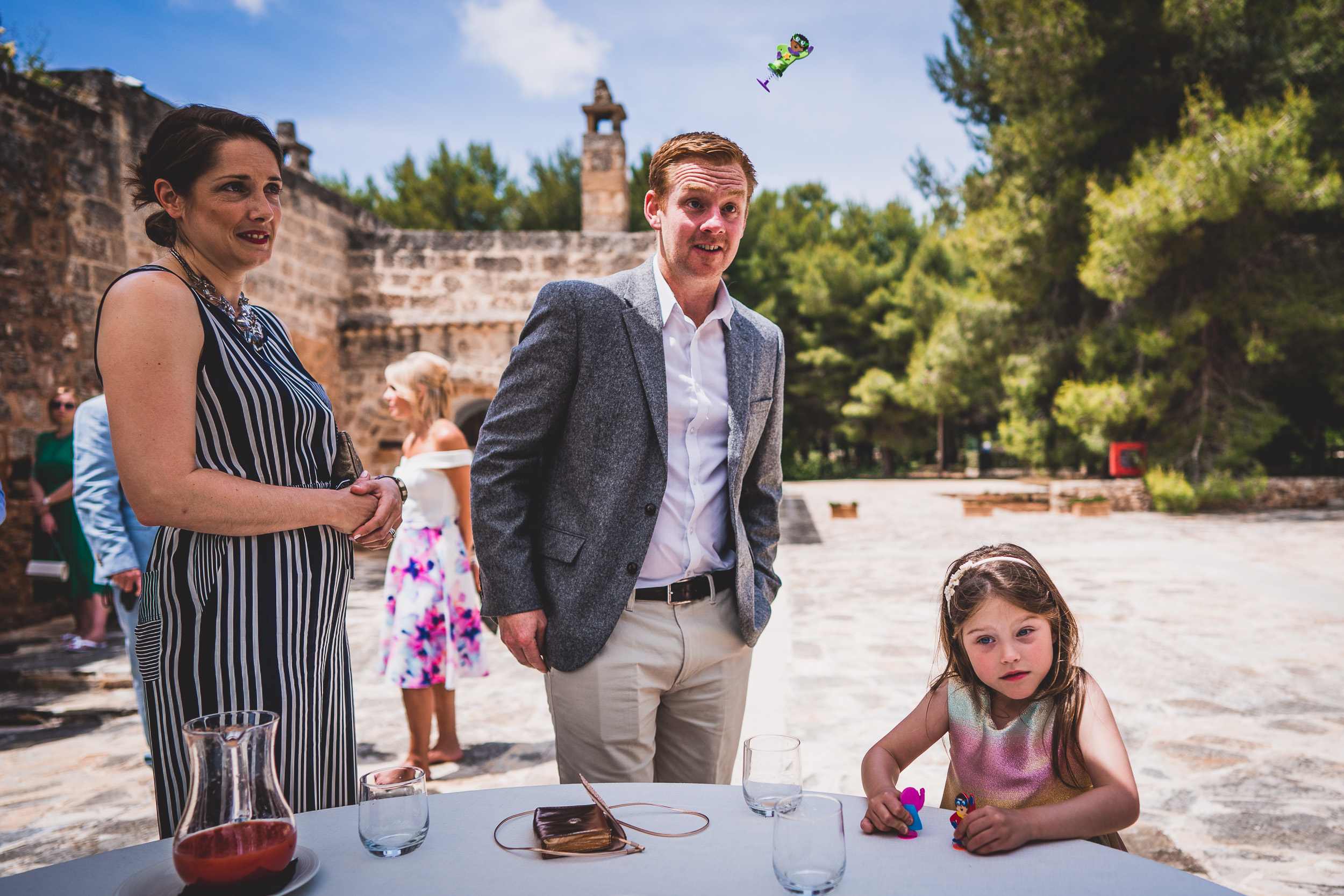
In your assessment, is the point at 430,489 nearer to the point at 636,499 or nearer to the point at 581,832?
the point at 636,499

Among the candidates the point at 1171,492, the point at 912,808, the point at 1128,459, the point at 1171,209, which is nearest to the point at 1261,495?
the point at 1171,492

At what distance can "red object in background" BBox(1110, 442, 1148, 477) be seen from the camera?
16609mm

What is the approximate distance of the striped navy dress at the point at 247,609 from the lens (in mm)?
1580

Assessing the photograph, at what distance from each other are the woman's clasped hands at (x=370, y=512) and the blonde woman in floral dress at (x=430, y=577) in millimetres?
2107

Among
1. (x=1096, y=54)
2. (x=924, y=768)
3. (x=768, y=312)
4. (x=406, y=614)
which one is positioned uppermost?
(x=1096, y=54)

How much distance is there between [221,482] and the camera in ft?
5.02

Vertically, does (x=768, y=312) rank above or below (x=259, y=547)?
above

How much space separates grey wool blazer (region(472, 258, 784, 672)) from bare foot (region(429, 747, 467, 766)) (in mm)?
2316

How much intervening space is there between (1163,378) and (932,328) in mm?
14457

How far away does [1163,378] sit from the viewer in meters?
16.0

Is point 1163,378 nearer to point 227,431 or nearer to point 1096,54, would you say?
point 1096,54

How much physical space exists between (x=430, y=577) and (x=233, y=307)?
2.43 metres

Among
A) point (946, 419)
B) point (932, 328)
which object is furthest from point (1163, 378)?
point (946, 419)

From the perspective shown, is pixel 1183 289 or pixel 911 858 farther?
pixel 1183 289
